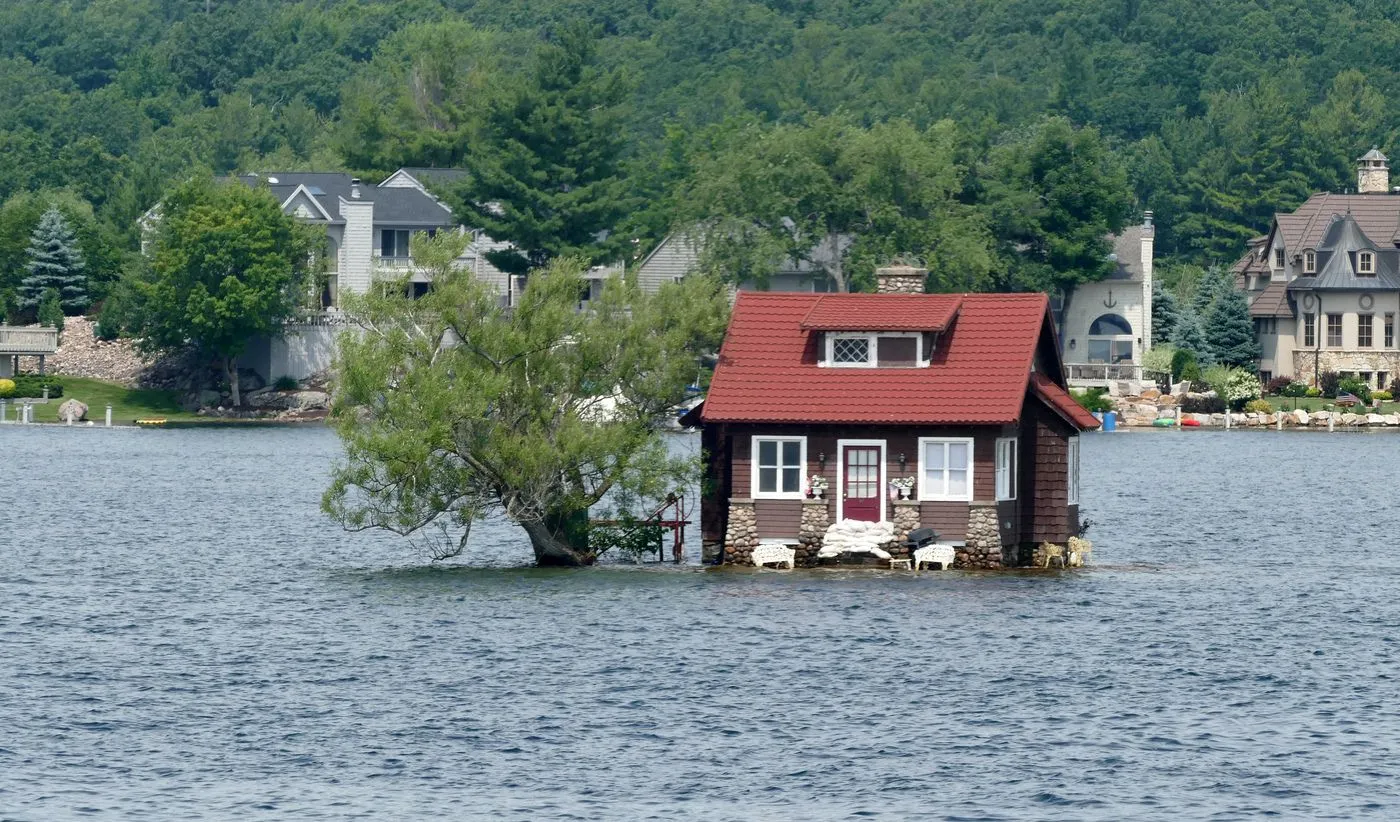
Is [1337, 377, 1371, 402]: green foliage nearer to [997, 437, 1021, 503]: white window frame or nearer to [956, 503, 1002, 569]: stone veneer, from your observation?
[997, 437, 1021, 503]: white window frame

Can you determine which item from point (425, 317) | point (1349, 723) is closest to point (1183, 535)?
point (425, 317)

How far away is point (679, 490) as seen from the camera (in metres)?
56.5

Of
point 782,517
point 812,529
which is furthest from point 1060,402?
point 782,517

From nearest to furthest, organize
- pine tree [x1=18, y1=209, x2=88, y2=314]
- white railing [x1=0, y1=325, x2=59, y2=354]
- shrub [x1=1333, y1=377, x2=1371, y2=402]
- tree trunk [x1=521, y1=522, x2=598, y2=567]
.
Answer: tree trunk [x1=521, y1=522, x2=598, y2=567], shrub [x1=1333, y1=377, x2=1371, y2=402], white railing [x1=0, y1=325, x2=59, y2=354], pine tree [x1=18, y1=209, x2=88, y2=314]

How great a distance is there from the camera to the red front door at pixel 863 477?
55.3 metres

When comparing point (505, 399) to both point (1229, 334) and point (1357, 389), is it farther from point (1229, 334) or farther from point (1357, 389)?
point (1229, 334)

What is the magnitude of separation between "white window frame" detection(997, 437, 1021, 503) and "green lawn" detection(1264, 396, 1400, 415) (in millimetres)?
72443

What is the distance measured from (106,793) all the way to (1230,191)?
14320 centimetres

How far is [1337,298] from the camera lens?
129500mm

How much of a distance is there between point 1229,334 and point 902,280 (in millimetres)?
74935

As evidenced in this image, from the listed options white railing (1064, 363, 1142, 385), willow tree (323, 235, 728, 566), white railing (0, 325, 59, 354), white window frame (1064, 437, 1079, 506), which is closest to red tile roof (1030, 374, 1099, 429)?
white window frame (1064, 437, 1079, 506)

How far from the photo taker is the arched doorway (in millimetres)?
135750

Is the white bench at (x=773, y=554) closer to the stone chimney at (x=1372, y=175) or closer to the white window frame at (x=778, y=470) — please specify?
the white window frame at (x=778, y=470)

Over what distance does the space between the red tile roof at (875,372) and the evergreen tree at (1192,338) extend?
7621 centimetres
